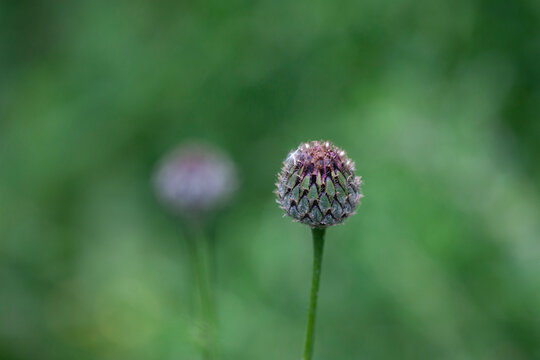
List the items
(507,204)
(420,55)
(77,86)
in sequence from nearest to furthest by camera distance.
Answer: (507,204)
(420,55)
(77,86)

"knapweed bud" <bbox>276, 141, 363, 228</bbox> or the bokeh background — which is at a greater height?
the bokeh background

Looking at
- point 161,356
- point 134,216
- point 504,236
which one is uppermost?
point 134,216

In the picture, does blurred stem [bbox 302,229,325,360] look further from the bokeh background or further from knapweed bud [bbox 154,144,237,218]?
knapweed bud [bbox 154,144,237,218]

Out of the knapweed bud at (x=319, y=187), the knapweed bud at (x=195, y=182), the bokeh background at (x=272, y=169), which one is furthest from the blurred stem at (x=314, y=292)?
the knapweed bud at (x=195, y=182)

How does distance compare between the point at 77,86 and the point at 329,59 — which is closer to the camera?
the point at 329,59

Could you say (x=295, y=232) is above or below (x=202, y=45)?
below

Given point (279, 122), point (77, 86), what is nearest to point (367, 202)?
point (279, 122)

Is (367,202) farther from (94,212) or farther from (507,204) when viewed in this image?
(94,212)

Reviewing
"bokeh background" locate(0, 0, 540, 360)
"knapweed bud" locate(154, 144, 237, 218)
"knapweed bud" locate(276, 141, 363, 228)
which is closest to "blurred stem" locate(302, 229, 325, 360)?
"knapweed bud" locate(276, 141, 363, 228)
